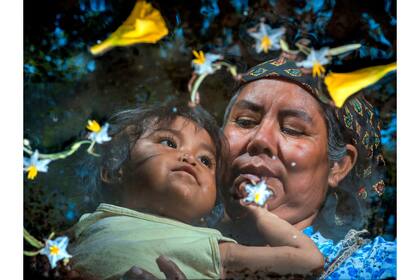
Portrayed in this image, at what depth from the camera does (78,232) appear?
2133mm

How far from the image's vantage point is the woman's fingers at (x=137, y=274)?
2070 mm

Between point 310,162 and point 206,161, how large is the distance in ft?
1.46

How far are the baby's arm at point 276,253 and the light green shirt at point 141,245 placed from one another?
0.21ft

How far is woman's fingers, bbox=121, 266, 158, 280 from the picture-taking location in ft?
6.79

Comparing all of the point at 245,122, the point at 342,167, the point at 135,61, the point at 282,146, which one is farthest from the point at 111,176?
the point at 342,167

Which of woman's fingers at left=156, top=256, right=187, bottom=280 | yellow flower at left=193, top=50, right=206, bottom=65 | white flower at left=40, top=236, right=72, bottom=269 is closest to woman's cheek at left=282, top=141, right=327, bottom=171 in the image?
yellow flower at left=193, top=50, right=206, bottom=65

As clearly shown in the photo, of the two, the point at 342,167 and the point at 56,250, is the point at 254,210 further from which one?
the point at 56,250

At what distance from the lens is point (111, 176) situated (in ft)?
6.99

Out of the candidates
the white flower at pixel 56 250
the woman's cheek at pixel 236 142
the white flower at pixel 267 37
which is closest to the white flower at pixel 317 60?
the white flower at pixel 267 37

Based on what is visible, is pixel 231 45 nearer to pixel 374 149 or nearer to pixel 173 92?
pixel 173 92

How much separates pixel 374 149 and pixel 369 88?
10.4 inches

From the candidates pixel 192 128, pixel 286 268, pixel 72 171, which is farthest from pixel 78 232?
pixel 286 268

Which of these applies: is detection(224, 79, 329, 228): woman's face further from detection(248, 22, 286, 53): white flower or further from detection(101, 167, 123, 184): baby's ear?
A: detection(101, 167, 123, 184): baby's ear

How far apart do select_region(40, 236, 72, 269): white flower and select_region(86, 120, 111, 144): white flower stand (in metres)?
0.45
